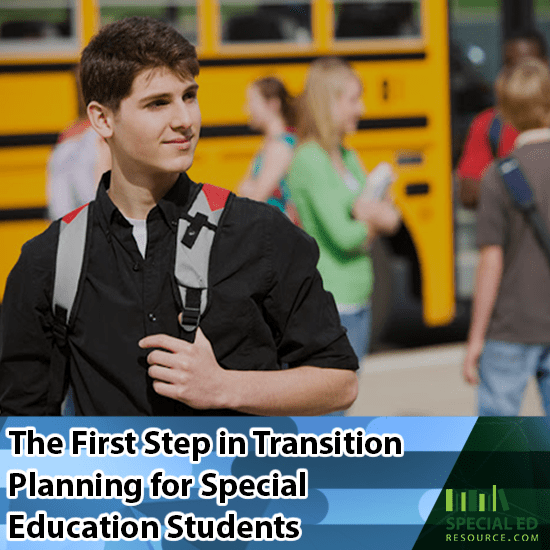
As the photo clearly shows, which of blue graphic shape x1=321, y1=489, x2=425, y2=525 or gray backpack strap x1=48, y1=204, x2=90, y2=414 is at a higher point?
gray backpack strap x1=48, y1=204, x2=90, y2=414

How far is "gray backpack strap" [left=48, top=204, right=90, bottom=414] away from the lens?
1.55 m

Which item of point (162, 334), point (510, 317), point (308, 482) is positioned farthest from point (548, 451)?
point (510, 317)

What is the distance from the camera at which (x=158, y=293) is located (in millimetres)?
1551

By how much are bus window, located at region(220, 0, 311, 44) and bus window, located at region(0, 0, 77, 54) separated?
2.72ft

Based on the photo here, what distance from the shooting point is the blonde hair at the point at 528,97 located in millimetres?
3320

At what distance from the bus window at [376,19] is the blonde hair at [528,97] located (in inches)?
93.3

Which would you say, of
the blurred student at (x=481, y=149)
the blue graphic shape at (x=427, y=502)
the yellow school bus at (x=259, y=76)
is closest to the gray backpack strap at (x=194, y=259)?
the blue graphic shape at (x=427, y=502)

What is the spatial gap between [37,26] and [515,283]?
310 centimetres

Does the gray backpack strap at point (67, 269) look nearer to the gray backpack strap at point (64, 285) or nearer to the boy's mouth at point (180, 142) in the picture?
the gray backpack strap at point (64, 285)

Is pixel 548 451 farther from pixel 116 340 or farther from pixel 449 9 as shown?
pixel 449 9

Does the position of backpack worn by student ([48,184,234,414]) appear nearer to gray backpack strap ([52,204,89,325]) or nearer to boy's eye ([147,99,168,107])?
gray backpack strap ([52,204,89,325])

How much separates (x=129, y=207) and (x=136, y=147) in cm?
11

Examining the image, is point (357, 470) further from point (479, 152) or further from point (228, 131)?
→ point (228, 131)

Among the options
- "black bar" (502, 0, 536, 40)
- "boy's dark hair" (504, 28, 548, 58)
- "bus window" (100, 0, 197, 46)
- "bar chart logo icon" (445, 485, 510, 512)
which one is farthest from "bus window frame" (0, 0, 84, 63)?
"bar chart logo icon" (445, 485, 510, 512)
